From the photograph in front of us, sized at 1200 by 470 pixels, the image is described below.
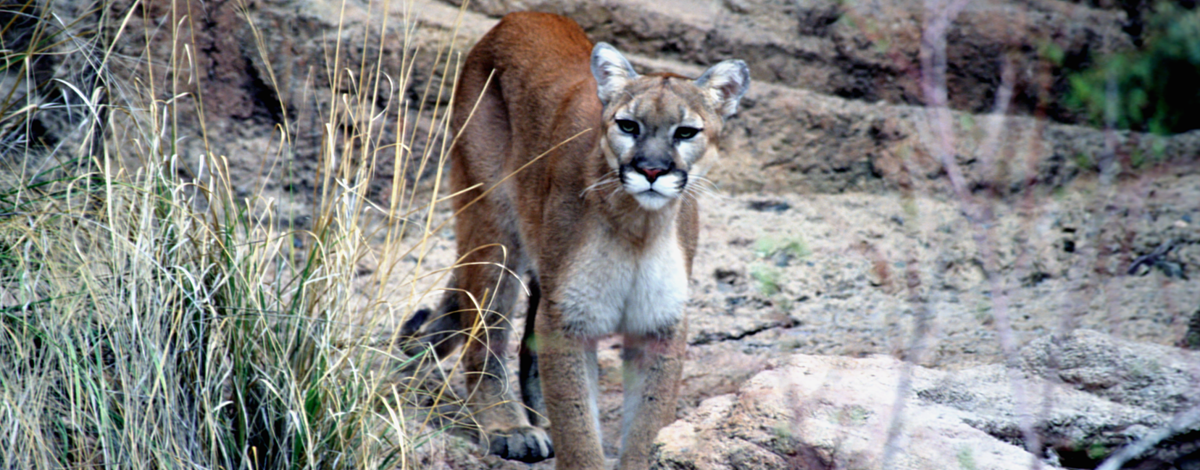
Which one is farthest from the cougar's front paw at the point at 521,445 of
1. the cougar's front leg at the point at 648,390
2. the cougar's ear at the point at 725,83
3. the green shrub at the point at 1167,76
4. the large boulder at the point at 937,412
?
the green shrub at the point at 1167,76

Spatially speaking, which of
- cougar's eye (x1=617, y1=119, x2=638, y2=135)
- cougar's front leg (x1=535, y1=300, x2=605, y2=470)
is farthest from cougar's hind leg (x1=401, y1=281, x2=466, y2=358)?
cougar's eye (x1=617, y1=119, x2=638, y2=135)

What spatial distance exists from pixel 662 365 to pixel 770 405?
0.64 m

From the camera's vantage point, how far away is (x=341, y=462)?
272 centimetres

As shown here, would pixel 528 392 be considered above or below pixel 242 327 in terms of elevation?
below

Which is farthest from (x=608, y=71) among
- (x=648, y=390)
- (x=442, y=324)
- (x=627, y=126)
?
(x=442, y=324)

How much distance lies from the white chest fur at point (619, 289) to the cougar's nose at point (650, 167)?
1.06ft

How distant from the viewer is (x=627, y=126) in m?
3.27

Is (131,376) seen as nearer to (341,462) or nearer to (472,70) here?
(341,462)

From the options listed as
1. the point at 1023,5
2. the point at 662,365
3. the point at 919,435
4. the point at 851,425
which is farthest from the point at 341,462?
the point at 1023,5

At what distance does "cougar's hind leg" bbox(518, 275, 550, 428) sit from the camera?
165 inches

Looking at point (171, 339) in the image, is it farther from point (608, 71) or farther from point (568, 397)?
point (608, 71)

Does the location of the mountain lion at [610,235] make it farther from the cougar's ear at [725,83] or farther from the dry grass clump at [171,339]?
the dry grass clump at [171,339]

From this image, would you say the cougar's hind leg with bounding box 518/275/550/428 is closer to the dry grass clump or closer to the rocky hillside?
the rocky hillside

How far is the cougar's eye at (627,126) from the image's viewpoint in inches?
128
